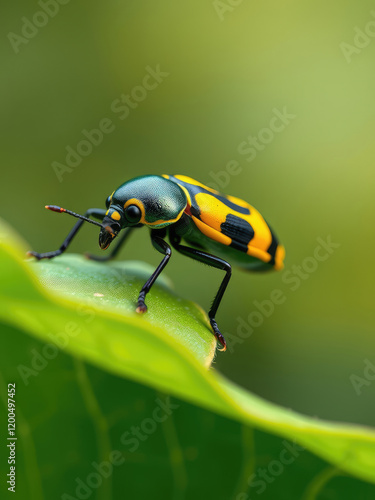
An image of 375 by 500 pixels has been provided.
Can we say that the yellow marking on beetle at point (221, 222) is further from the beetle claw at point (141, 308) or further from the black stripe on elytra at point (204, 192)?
the beetle claw at point (141, 308)

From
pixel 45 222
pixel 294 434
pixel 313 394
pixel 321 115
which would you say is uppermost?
pixel 321 115

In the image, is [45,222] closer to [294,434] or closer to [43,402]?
[43,402]

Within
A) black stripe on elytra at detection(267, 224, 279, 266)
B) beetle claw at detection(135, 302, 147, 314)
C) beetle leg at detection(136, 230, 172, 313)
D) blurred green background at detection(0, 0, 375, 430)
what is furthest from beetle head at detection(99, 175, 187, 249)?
blurred green background at detection(0, 0, 375, 430)

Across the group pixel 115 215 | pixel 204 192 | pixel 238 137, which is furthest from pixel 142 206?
pixel 238 137

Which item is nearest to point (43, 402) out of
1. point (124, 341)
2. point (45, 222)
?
point (124, 341)

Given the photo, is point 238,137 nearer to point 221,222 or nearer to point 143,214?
point 221,222
